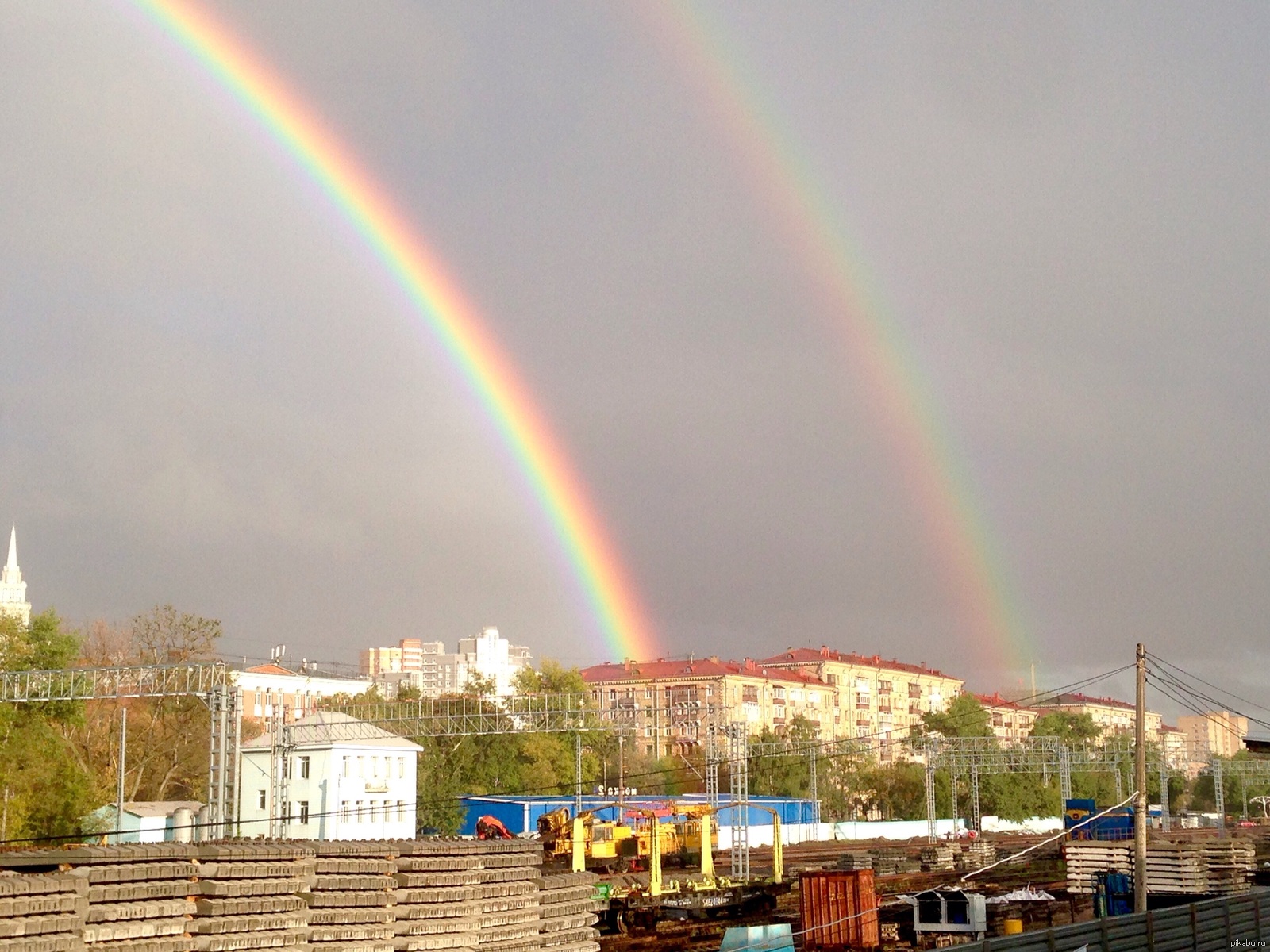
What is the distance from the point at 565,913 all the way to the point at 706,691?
109081 millimetres

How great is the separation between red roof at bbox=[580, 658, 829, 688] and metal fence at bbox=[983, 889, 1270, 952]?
110089 mm

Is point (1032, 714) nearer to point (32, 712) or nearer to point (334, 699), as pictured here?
point (334, 699)

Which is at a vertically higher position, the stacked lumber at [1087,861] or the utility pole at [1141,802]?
the utility pole at [1141,802]

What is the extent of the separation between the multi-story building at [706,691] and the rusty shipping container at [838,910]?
Answer: 91821 millimetres

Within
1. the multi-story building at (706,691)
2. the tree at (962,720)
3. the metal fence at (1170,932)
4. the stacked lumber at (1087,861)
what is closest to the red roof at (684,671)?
the multi-story building at (706,691)

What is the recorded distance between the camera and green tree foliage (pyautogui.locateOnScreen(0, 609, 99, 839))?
51.1m

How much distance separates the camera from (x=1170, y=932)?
18031 mm

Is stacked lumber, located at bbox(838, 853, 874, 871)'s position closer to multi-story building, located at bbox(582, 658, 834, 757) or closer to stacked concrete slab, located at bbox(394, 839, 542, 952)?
stacked concrete slab, located at bbox(394, 839, 542, 952)

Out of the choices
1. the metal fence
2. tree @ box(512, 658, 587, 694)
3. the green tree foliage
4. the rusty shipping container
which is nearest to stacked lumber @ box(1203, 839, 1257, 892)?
the rusty shipping container

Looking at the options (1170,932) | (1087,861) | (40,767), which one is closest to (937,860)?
(1087,861)

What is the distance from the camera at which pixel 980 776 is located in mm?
100125

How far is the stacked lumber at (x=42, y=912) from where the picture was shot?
11.1m

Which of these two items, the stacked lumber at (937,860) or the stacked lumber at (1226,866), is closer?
the stacked lumber at (1226,866)

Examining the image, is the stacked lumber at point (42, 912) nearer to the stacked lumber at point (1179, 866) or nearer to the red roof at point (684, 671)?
the stacked lumber at point (1179, 866)
